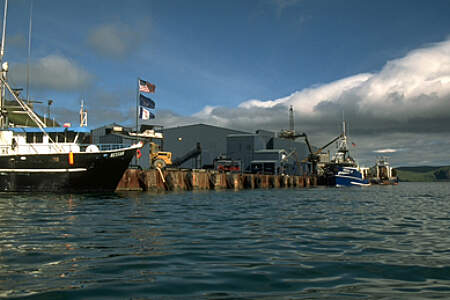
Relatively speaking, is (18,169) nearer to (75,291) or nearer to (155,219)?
(155,219)

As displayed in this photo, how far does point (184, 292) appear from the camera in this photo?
15.9 feet

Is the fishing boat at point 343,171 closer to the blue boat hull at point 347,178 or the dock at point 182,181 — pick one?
the blue boat hull at point 347,178

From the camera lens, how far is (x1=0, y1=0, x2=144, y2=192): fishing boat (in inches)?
1080

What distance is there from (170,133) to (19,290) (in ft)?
230

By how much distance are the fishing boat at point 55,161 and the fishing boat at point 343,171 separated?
51766 mm

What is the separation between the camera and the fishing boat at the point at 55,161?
2742 cm

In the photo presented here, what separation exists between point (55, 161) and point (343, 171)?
57634 mm

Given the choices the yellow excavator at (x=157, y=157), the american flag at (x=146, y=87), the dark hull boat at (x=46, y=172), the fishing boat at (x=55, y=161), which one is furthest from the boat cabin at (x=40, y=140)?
the yellow excavator at (x=157, y=157)

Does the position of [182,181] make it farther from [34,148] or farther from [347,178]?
[347,178]

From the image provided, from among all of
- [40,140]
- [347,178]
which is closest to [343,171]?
[347,178]

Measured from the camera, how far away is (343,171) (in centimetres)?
7288

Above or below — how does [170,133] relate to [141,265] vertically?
above

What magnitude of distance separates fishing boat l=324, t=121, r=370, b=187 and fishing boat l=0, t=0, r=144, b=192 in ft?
170

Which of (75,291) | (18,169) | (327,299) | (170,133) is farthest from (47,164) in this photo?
(170,133)
